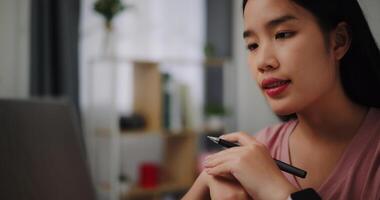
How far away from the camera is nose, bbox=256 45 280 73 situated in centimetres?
70

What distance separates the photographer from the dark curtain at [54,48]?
7.11ft

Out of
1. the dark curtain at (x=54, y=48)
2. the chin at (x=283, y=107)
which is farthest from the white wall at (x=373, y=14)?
the dark curtain at (x=54, y=48)

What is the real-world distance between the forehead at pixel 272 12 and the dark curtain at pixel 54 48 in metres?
1.69

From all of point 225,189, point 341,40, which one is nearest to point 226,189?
point 225,189

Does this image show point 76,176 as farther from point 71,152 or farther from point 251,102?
point 251,102

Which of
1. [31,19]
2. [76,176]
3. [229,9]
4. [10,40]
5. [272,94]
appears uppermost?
[229,9]

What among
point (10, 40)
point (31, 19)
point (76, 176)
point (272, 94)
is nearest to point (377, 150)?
point (272, 94)

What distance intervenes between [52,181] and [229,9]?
238 cm

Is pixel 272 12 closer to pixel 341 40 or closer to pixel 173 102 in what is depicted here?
pixel 341 40

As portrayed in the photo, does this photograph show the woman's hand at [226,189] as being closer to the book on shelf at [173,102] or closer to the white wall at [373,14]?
the white wall at [373,14]

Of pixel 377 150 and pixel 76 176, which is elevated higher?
pixel 377 150

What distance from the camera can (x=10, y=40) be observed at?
1.81 metres

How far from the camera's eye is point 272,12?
707 millimetres

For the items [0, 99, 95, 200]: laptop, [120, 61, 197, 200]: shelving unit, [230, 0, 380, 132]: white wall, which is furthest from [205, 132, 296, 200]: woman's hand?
[120, 61, 197, 200]: shelving unit
